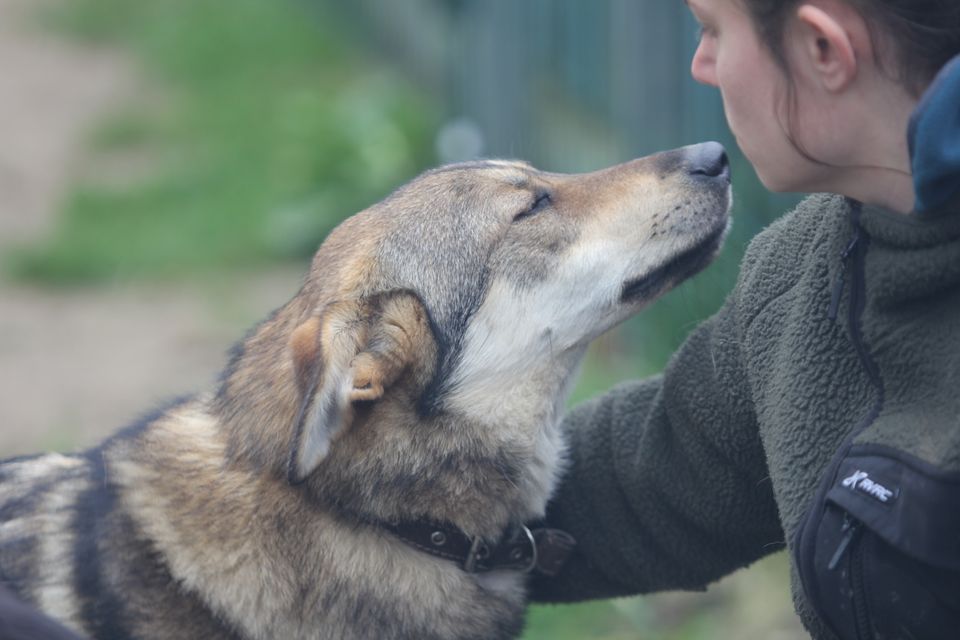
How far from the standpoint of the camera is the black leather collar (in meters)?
2.44

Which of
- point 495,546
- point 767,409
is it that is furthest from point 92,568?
point 767,409

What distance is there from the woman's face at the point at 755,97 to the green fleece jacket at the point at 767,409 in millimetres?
139

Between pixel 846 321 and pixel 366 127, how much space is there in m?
5.63

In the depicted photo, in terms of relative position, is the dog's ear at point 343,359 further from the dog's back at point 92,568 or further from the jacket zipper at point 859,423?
the jacket zipper at point 859,423

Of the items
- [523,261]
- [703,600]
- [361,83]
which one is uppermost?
[523,261]

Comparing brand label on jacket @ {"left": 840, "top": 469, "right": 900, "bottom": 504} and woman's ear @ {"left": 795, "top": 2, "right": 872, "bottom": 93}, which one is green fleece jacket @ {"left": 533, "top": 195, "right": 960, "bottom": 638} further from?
woman's ear @ {"left": 795, "top": 2, "right": 872, "bottom": 93}

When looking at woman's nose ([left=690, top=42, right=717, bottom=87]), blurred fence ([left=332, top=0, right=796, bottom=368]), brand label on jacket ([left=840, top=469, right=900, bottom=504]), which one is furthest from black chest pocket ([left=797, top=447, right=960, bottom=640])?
blurred fence ([left=332, top=0, right=796, bottom=368])

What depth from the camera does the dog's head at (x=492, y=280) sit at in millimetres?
2482

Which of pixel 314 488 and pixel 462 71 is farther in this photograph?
pixel 462 71

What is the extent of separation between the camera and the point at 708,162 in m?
2.62

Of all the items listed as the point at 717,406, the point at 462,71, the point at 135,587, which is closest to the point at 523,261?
the point at 717,406

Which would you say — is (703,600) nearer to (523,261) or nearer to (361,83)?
(523,261)

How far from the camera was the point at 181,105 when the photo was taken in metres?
8.88

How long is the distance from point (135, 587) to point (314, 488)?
385 millimetres
